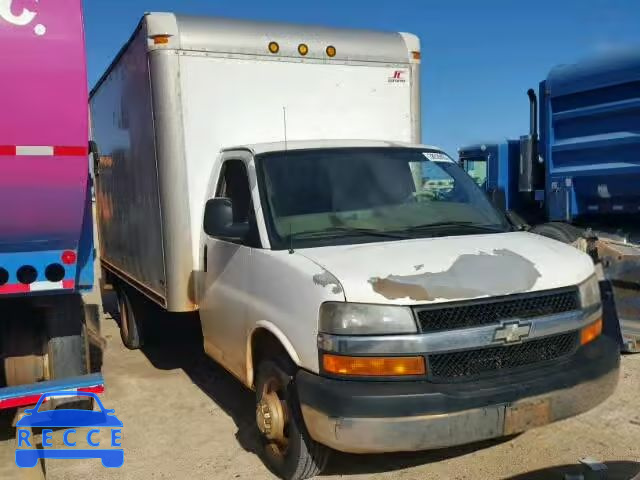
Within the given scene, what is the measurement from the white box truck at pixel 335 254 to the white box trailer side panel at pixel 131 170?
0.15 feet

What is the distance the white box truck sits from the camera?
3.22 meters

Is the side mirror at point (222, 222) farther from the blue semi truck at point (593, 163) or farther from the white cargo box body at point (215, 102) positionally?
the blue semi truck at point (593, 163)

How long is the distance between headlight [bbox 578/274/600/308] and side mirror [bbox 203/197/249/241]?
2.12 metres

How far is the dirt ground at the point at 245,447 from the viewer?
3971 millimetres

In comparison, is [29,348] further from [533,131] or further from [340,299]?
[533,131]

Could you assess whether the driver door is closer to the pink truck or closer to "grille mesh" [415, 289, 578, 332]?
the pink truck

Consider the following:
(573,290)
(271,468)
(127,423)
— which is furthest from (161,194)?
(573,290)

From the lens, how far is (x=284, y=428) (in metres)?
3.76

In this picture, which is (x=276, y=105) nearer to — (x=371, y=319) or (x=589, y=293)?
(x=371, y=319)

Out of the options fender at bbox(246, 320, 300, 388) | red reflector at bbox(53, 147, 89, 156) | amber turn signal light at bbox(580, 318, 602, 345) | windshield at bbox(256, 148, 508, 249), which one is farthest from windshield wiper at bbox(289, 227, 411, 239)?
red reflector at bbox(53, 147, 89, 156)

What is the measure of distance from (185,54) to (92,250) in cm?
172

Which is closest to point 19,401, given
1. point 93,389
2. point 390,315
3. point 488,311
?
point 93,389

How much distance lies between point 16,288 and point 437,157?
315 centimetres

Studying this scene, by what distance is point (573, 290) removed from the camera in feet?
11.8
